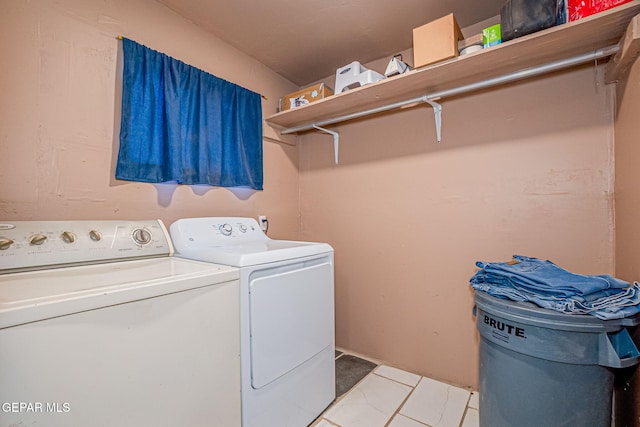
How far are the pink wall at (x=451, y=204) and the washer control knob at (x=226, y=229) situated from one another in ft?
3.00

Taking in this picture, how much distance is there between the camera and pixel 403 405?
168cm

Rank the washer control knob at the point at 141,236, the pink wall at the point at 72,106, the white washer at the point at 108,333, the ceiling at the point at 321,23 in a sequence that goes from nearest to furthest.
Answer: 1. the white washer at the point at 108,333
2. the pink wall at the point at 72,106
3. the washer control knob at the point at 141,236
4. the ceiling at the point at 321,23

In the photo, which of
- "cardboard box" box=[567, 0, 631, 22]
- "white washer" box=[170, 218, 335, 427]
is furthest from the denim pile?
"cardboard box" box=[567, 0, 631, 22]

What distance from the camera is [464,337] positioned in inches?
72.6

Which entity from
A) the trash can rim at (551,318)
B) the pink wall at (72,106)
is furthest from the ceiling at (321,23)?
the trash can rim at (551,318)

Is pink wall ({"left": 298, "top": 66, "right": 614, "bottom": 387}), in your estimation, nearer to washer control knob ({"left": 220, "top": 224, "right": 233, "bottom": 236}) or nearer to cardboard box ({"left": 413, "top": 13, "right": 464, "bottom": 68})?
cardboard box ({"left": 413, "top": 13, "right": 464, "bottom": 68})

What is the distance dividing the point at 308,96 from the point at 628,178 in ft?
6.09

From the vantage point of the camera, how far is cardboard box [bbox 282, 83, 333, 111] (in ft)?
6.83

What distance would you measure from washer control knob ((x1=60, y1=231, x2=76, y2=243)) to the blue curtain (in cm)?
40

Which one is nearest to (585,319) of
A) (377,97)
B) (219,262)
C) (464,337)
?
(464,337)

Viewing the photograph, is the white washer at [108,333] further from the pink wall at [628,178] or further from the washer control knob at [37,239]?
the pink wall at [628,178]

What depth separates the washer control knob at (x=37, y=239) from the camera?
1.11 metres

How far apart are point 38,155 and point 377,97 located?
1.86m

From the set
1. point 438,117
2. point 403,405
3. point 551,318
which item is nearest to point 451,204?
point 438,117
